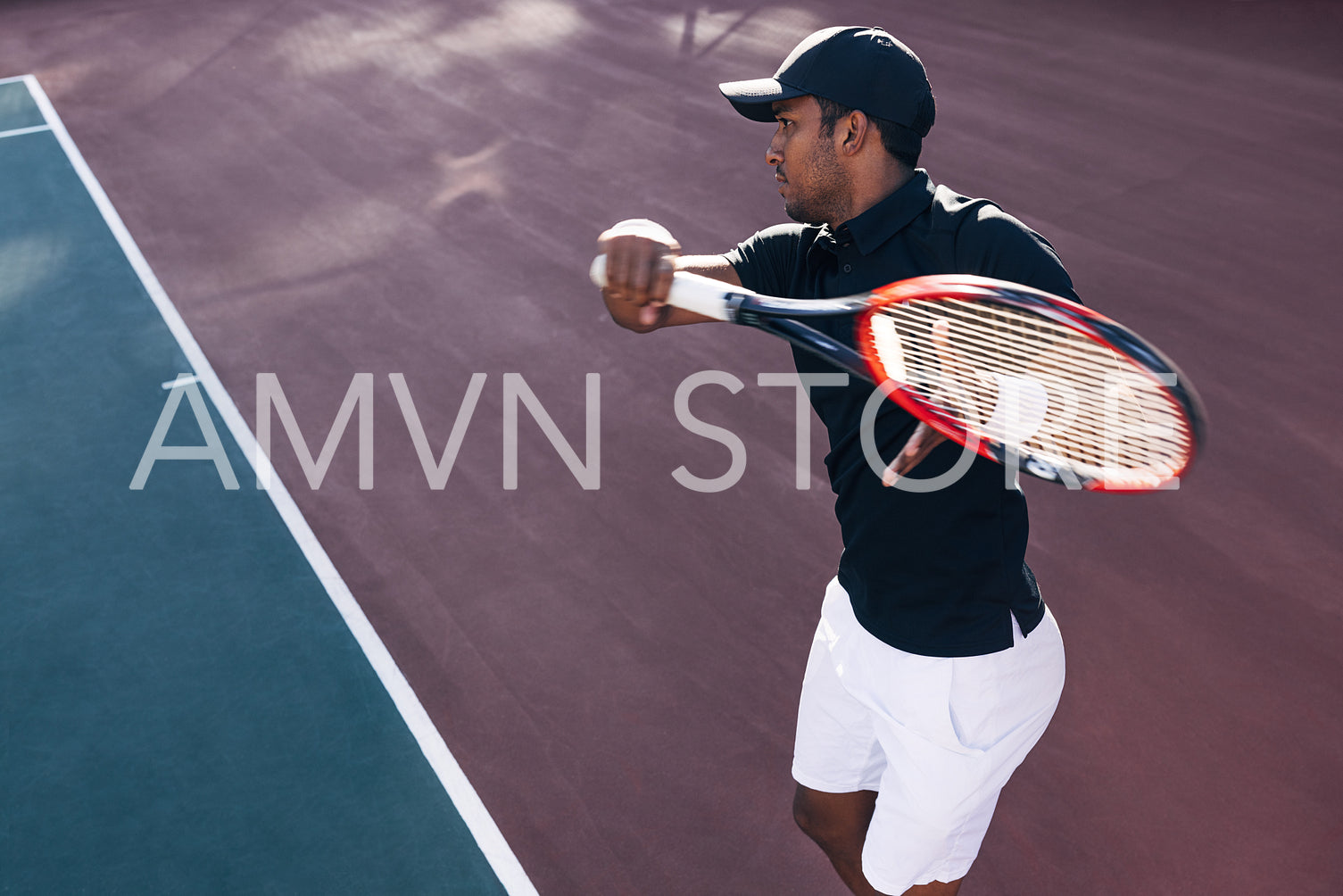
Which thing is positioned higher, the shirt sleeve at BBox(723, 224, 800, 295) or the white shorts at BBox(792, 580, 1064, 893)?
the shirt sleeve at BBox(723, 224, 800, 295)

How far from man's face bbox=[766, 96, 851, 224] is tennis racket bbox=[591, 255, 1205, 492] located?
0.79ft

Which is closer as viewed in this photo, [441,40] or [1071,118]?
[1071,118]

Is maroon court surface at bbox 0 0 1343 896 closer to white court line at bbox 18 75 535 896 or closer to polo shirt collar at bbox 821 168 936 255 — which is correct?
white court line at bbox 18 75 535 896

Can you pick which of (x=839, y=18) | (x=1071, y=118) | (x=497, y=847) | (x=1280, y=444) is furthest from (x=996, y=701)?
(x=839, y=18)

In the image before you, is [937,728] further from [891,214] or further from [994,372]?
[891,214]

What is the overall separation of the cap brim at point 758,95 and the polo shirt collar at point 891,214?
0.32 metres

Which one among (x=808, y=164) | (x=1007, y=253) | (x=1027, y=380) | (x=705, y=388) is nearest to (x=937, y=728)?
(x=1027, y=380)

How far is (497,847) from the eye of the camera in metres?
3.64

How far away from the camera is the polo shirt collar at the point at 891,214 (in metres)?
2.53

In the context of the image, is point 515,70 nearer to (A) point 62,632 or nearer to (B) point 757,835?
(A) point 62,632

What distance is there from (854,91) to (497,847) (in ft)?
8.64

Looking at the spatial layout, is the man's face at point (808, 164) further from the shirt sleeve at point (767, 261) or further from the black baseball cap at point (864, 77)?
the shirt sleeve at point (767, 261)

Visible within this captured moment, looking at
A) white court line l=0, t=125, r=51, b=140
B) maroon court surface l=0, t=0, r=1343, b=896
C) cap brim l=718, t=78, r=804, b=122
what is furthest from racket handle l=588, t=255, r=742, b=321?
white court line l=0, t=125, r=51, b=140

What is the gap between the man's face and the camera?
2549mm
